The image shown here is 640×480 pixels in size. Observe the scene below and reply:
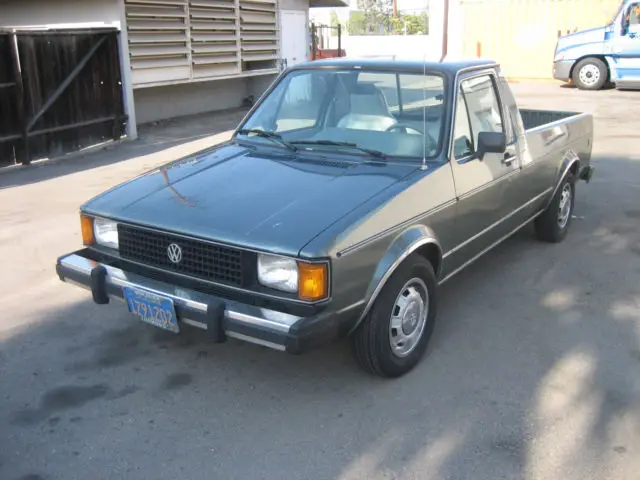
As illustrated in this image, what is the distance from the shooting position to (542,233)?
630cm

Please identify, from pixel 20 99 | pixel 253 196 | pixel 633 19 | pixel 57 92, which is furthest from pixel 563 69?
pixel 253 196

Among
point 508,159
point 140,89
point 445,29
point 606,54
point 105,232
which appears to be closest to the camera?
point 105,232

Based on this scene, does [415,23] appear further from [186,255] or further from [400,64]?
[186,255]

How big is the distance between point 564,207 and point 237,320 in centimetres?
423

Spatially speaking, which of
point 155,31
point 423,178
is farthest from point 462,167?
point 155,31

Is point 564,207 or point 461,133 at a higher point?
point 461,133

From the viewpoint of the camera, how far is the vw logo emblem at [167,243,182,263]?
138 inches

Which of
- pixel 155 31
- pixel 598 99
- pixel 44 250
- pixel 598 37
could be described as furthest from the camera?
pixel 598 37

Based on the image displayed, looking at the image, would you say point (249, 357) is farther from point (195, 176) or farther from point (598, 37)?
point (598, 37)

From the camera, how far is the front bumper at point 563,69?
2058 centimetres

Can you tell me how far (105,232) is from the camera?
3908 mm

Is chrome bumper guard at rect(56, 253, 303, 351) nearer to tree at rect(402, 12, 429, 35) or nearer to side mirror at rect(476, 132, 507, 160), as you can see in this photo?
side mirror at rect(476, 132, 507, 160)

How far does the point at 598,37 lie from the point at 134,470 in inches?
796

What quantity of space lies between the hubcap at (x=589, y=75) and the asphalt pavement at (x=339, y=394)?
53.4ft
